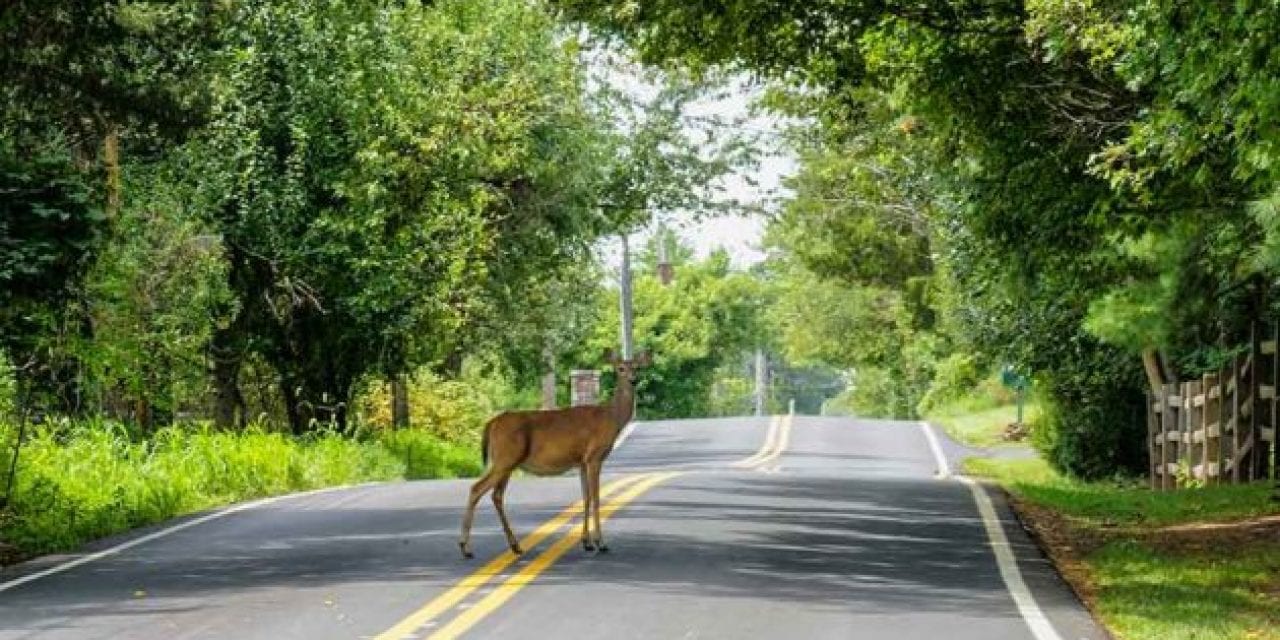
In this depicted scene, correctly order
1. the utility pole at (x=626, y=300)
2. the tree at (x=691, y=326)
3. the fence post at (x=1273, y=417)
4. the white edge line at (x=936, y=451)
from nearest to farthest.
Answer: the fence post at (x=1273, y=417) < the white edge line at (x=936, y=451) < the utility pole at (x=626, y=300) < the tree at (x=691, y=326)

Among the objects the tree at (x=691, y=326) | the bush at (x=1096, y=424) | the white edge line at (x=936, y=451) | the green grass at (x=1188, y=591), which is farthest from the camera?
the tree at (x=691, y=326)

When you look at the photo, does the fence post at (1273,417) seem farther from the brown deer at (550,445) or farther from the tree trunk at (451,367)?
the tree trunk at (451,367)

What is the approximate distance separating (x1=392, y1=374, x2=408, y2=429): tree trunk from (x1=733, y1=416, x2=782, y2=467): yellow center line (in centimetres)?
756

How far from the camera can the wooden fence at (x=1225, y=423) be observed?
2394 cm

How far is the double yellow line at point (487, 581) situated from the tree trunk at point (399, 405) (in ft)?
70.9

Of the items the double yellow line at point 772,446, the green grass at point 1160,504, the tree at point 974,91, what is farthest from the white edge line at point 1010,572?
the double yellow line at point 772,446

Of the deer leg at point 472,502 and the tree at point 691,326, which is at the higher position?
the tree at point 691,326

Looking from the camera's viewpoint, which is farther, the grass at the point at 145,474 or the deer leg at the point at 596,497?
the grass at the point at 145,474

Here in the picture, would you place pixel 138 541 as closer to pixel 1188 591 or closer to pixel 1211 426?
pixel 1188 591

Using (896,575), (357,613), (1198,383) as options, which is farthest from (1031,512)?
(357,613)

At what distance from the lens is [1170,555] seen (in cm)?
1766

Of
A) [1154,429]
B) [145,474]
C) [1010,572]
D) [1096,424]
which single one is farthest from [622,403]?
[1096,424]

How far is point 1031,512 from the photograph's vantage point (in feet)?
76.5

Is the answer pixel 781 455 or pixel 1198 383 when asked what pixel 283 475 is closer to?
pixel 1198 383
